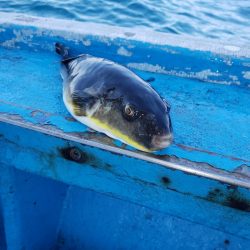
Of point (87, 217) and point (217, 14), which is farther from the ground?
point (217, 14)

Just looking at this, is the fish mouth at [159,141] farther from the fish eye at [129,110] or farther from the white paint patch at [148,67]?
the white paint patch at [148,67]

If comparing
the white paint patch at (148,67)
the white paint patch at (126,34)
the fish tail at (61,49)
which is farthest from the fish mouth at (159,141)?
the fish tail at (61,49)

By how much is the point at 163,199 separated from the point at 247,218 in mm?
376

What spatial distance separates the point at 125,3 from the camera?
841 centimetres

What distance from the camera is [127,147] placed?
1.74 metres

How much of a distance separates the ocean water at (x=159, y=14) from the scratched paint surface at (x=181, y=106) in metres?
4.81

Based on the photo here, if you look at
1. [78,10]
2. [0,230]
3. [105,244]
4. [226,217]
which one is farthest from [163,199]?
[78,10]

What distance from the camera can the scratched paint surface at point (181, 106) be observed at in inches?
70.3

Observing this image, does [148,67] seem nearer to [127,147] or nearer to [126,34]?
[126,34]

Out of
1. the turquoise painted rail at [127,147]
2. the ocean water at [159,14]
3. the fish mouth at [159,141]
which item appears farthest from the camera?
the ocean water at [159,14]

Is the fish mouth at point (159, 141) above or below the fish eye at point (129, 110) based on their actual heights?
below

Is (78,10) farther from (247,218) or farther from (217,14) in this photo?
(247,218)

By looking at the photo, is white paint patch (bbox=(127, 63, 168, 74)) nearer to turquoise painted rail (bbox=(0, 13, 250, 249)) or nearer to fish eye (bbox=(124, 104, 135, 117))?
turquoise painted rail (bbox=(0, 13, 250, 249))

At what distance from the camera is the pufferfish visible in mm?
1729
